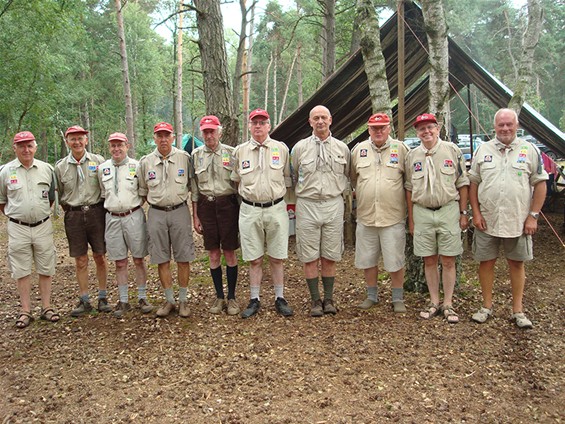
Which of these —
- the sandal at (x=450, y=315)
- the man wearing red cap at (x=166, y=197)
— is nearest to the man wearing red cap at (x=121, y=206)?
the man wearing red cap at (x=166, y=197)

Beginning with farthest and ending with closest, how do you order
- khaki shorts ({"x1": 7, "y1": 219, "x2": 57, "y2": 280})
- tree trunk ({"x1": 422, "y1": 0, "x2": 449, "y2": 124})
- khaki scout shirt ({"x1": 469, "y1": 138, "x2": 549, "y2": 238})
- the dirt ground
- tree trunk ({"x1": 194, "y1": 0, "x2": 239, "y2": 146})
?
tree trunk ({"x1": 194, "y1": 0, "x2": 239, "y2": 146})
tree trunk ({"x1": 422, "y1": 0, "x2": 449, "y2": 124})
khaki shorts ({"x1": 7, "y1": 219, "x2": 57, "y2": 280})
khaki scout shirt ({"x1": 469, "y1": 138, "x2": 549, "y2": 238})
the dirt ground

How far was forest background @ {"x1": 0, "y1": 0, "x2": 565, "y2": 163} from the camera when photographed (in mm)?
12297

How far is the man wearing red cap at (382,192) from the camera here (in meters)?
4.27

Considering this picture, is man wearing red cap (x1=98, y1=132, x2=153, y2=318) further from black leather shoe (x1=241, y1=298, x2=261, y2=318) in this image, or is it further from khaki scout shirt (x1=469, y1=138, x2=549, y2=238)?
khaki scout shirt (x1=469, y1=138, x2=549, y2=238)

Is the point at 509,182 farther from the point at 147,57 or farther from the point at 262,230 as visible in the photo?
the point at 147,57

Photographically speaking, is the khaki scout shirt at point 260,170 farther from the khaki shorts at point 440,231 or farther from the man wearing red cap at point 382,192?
the khaki shorts at point 440,231

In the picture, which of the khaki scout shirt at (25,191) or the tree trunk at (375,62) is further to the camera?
the tree trunk at (375,62)

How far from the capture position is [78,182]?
15.1 feet

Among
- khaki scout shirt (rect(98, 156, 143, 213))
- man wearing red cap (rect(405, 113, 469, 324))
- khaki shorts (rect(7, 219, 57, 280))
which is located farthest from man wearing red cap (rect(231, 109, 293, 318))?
khaki shorts (rect(7, 219, 57, 280))

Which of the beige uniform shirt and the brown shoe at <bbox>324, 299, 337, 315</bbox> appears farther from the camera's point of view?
the brown shoe at <bbox>324, 299, 337, 315</bbox>

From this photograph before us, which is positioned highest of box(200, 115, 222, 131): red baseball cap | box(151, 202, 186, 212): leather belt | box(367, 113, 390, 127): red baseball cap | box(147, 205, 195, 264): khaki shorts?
box(200, 115, 222, 131): red baseball cap

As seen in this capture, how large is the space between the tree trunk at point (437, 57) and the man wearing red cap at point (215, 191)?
2254mm

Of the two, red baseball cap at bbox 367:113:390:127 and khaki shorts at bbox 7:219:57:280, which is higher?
red baseball cap at bbox 367:113:390:127

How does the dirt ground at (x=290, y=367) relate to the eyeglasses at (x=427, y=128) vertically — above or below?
below
